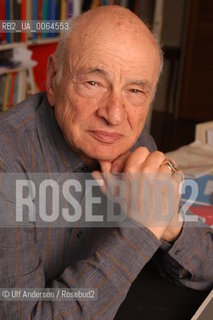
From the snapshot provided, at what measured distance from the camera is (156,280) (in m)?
1.02

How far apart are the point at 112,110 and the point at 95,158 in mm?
141

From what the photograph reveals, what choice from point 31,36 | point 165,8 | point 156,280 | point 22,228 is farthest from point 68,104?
point 165,8

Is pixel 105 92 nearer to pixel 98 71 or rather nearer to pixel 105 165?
pixel 98 71

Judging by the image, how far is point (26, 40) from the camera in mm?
2861

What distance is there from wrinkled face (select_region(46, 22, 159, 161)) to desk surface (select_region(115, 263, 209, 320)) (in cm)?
30

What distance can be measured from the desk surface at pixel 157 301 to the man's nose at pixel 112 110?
36 centimetres

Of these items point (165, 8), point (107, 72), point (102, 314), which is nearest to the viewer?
point (102, 314)

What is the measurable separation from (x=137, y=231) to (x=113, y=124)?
0.25 m

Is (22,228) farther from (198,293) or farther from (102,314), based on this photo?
(198,293)

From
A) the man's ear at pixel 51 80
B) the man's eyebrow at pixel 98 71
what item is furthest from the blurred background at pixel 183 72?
the man's eyebrow at pixel 98 71

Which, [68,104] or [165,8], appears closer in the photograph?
[68,104]

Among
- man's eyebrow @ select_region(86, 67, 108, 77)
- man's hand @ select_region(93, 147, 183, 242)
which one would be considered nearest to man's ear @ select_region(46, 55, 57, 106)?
man's eyebrow @ select_region(86, 67, 108, 77)

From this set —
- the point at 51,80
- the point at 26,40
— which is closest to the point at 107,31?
the point at 51,80

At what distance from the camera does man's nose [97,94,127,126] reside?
3.19 feet
